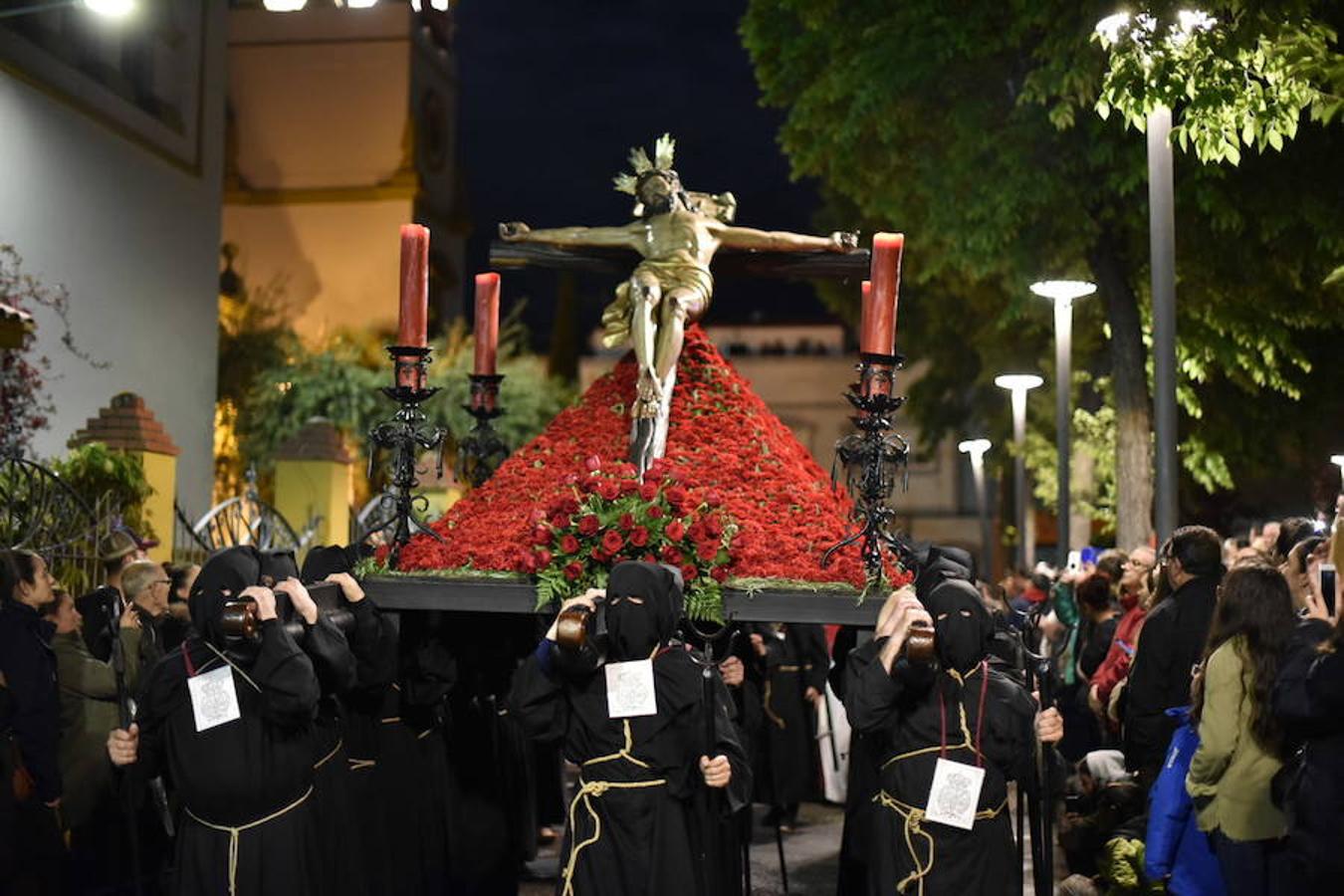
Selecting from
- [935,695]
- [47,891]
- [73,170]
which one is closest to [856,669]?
[935,695]

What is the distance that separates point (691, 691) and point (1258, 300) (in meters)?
13.2

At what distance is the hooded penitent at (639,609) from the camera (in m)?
6.39

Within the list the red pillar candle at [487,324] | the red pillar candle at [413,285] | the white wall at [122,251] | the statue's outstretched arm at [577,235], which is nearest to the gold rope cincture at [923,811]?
the red pillar candle at [413,285]

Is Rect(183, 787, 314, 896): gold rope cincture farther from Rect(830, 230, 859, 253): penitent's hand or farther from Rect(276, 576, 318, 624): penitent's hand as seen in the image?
Rect(830, 230, 859, 253): penitent's hand

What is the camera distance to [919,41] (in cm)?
1792

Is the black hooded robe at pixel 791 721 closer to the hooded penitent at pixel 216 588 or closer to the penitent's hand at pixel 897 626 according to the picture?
the penitent's hand at pixel 897 626

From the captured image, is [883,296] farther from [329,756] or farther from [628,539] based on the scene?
[329,756]

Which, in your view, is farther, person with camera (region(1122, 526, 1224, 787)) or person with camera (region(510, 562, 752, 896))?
person with camera (region(1122, 526, 1224, 787))

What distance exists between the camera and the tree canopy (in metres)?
16.2

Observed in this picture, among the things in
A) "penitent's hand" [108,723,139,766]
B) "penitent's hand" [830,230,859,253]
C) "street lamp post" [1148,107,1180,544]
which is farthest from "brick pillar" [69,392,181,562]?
"penitent's hand" [108,723,139,766]

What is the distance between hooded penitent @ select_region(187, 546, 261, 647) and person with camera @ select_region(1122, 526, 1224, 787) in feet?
14.6

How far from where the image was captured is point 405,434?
7.73 meters

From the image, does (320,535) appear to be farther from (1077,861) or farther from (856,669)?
(856,669)

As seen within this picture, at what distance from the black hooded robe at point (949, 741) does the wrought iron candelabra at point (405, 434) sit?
2420 mm
